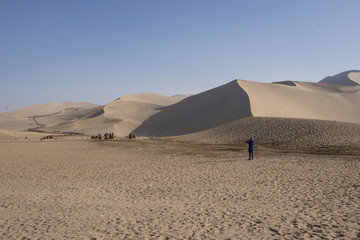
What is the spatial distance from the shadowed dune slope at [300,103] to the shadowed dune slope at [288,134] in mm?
13022

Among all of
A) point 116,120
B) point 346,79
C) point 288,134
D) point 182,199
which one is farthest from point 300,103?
point 346,79

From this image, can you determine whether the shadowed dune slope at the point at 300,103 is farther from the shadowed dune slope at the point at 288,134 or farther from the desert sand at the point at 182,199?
the desert sand at the point at 182,199

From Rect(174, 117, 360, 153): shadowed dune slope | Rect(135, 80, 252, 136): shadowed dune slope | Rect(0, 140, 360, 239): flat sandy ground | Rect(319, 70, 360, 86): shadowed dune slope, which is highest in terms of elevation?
Rect(319, 70, 360, 86): shadowed dune slope

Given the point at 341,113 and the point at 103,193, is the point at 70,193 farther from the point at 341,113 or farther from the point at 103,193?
the point at 341,113

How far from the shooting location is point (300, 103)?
6384cm

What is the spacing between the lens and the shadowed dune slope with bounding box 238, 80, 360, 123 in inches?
2234

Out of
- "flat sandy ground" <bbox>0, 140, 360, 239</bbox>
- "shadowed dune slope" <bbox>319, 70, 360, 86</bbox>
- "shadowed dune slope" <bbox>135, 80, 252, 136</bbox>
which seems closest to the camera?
"flat sandy ground" <bbox>0, 140, 360, 239</bbox>

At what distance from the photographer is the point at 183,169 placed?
15.7 m

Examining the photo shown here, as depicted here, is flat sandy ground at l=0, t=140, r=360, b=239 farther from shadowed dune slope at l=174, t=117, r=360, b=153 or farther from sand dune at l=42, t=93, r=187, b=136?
sand dune at l=42, t=93, r=187, b=136

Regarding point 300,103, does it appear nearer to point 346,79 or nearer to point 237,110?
point 237,110

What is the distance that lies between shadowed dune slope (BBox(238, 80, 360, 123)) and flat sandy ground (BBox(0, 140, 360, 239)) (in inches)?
1562

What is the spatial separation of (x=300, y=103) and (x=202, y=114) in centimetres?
2252

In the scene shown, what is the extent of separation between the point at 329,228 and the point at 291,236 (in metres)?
1.15

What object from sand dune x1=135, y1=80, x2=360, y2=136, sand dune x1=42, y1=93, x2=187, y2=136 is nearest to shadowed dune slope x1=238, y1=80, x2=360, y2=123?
sand dune x1=135, y1=80, x2=360, y2=136
